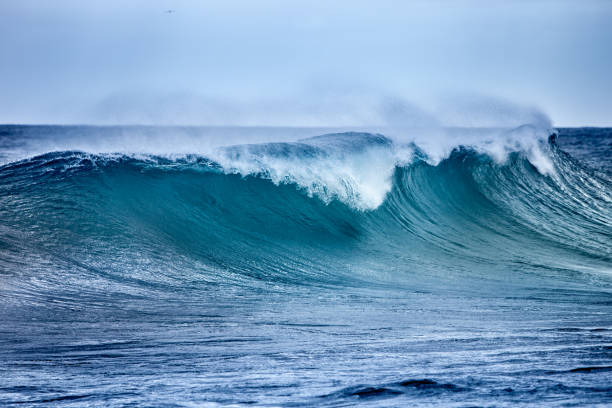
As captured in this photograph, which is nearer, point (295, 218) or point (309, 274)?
point (309, 274)

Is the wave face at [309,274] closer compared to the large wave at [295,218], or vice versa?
the wave face at [309,274]

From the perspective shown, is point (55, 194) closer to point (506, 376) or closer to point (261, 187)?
point (261, 187)

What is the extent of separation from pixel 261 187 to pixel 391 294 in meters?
3.98

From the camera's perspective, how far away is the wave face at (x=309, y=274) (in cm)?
380

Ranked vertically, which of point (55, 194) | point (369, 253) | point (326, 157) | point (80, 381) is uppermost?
point (326, 157)

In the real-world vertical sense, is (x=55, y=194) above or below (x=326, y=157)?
below

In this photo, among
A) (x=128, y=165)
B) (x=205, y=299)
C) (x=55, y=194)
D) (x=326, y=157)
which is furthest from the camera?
(x=326, y=157)

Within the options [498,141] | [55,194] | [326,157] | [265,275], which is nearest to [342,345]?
[265,275]

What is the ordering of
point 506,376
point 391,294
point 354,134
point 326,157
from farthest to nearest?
1. point 354,134
2. point 326,157
3. point 391,294
4. point 506,376

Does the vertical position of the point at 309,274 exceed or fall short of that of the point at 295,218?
it falls short

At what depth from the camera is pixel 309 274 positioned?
7.48 m

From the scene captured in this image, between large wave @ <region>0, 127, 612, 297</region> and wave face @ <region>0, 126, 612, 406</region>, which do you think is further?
large wave @ <region>0, 127, 612, 297</region>

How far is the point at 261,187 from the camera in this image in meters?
10.1

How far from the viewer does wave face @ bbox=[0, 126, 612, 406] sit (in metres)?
3.80
